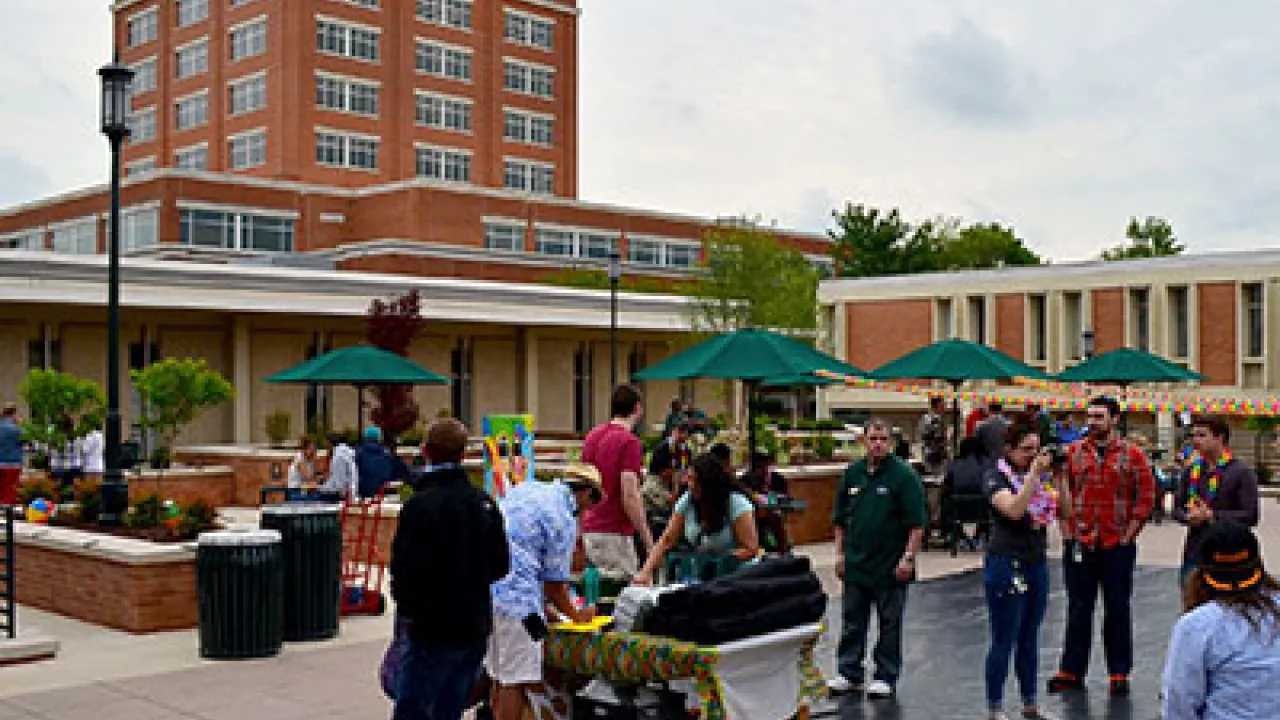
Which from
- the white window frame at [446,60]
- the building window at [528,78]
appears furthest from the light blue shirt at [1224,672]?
the building window at [528,78]

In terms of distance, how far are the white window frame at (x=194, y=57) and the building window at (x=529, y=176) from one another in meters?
16.9

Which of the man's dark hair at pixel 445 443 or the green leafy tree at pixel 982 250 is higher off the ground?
the green leafy tree at pixel 982 250

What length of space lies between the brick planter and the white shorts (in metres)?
5.81

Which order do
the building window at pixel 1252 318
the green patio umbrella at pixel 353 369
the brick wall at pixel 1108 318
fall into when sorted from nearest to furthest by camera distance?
the green patio umbrella at pixel 353 369 < the building window at pixel 1252 318 < the brick wall at pixel 1108 318

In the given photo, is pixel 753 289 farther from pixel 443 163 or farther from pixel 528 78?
pixel 528 78

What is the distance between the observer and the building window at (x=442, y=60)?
241ft

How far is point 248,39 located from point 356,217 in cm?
1221

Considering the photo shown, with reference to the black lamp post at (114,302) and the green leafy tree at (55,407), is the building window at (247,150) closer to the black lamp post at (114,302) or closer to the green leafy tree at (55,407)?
the green leafy tree at (55,407)

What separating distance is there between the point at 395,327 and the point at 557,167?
Result: 4775cm

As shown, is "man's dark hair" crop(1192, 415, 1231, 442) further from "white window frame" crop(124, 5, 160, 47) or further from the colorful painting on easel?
"white window frame" crop(124, 5, 160, 47)

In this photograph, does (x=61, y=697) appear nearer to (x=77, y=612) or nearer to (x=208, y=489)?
(x=77, y=612)

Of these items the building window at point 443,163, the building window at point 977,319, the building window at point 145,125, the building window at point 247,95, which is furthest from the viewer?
the building window at point 145,125

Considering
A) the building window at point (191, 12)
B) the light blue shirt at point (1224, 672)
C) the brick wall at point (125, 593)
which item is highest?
the building window at point (191, 12)

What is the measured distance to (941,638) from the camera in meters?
12.5
